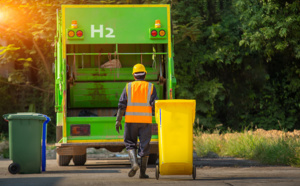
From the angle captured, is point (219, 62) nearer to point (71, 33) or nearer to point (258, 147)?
point (258, 147)

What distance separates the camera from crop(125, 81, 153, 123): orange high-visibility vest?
8.27 m

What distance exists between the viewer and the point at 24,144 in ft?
30.6

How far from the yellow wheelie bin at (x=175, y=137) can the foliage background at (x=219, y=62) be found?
1039 centimetres

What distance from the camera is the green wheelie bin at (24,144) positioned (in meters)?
9.30

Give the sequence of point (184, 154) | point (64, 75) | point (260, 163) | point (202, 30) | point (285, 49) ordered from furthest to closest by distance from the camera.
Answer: point (202, 30) → point (285, 49) → point (260, 163) → point (64, 75) → point (184, 154)

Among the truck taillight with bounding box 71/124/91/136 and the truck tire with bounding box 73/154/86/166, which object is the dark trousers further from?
the truck tire with bounding box 73/154/86/166

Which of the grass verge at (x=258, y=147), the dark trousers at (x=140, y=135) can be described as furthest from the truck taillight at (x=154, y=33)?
the grass verge at (x=258, y=147)

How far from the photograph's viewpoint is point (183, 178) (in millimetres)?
8219

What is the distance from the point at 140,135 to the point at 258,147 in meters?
4.61

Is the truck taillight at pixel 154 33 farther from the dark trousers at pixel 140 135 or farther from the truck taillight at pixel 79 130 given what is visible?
the dark trousers at pixel 140 135

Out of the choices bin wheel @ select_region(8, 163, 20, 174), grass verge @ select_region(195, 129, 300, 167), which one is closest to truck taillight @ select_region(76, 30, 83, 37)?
bin wheel @ select_region(8, 163, 20, 174)

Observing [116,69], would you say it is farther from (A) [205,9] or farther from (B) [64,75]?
(A) [205,9]

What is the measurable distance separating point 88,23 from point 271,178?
459 cm

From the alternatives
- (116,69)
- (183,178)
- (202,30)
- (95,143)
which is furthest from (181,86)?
(183,178)
